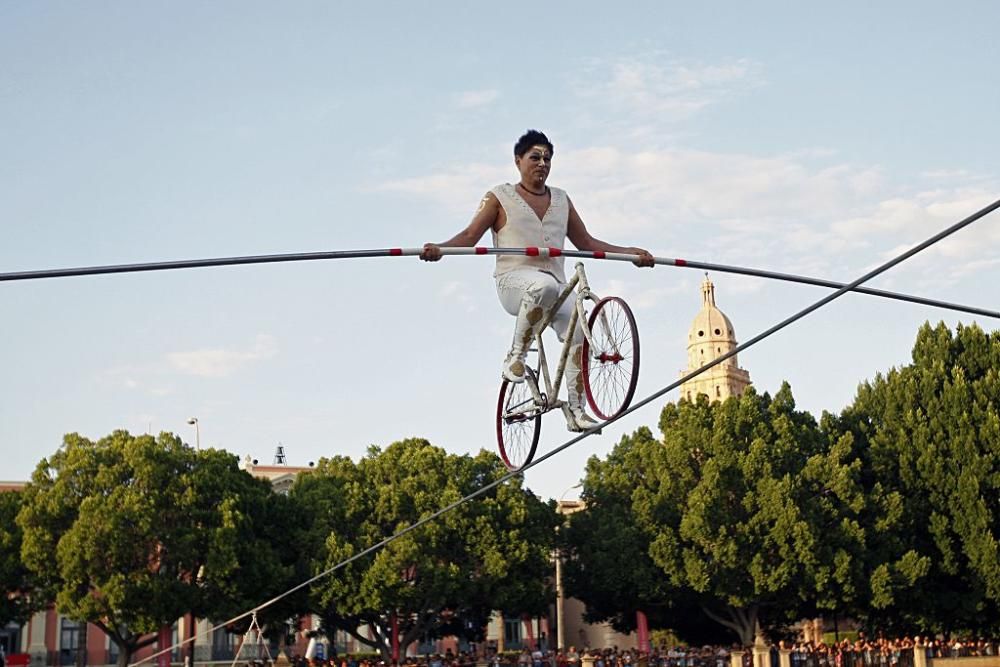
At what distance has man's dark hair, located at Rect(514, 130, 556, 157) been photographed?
10789 millimetres

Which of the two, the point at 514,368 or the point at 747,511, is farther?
the point at 747,511

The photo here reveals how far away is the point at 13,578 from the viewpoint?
160 ft

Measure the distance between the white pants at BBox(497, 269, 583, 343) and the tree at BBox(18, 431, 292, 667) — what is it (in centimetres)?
3844

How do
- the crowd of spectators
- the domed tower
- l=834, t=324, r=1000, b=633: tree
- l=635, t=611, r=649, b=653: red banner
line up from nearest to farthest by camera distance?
the crowd of spectators < l=834, t=324, r=1000, b=633: tree < l=635, t=611, r=649, b=653: red banner < the domed tower

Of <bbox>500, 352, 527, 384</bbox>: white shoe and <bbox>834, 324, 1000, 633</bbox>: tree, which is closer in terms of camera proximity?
<bbox>500, 352, 527, 384</bbox>: white shoe

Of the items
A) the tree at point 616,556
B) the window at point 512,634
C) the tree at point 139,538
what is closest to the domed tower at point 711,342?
the window at point 512,634

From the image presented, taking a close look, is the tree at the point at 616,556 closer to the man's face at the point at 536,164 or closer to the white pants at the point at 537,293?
A: the white pants at the point at 537,293

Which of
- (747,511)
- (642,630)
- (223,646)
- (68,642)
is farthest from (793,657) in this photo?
(68,642)

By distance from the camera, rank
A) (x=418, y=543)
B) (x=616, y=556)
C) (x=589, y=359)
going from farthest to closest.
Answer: (x=616, y=556) < (x=418, y=543) < (x=589, y=359)

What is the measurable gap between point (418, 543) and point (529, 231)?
40257 mm

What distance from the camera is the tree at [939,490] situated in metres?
47.4

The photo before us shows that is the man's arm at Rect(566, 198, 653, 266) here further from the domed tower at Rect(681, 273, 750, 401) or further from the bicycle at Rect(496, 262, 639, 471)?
the domed tower at Rect(681, 273, 750, 401)

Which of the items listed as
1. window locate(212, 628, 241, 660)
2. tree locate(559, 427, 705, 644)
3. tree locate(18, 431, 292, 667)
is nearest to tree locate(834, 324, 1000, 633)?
tree locate(559, 427, 705, 644)

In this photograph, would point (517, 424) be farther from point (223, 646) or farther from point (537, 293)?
point (223, 646)
